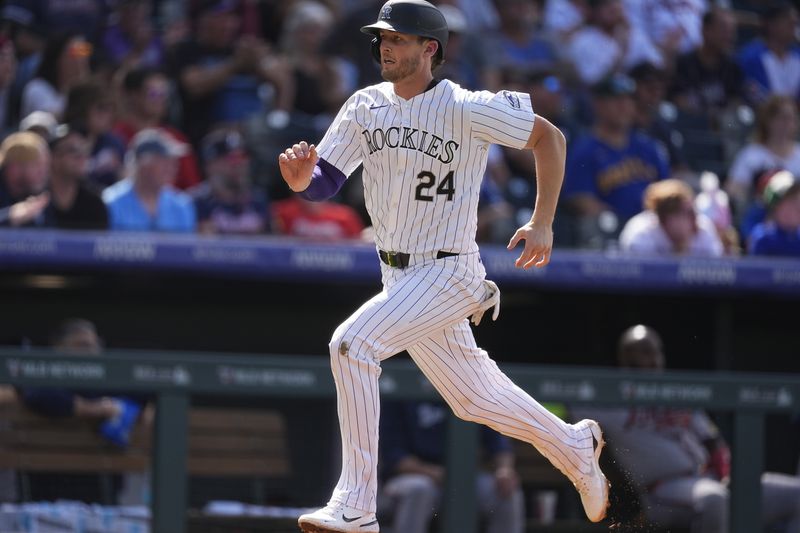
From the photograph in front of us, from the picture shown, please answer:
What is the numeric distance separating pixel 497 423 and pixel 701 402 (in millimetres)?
1984

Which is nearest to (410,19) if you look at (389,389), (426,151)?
(426,151)

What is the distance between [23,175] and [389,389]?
7.48 feet

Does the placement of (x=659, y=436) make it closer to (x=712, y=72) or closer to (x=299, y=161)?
(x=299, y=161)

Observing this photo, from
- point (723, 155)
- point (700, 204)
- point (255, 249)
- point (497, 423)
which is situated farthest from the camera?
point (723, 155)

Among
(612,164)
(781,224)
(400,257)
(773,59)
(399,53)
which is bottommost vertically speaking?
(400,257)

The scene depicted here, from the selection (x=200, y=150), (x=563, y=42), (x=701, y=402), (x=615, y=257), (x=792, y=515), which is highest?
(x=563, y=42)

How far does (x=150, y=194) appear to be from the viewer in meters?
7.25

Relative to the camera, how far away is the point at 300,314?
7504mm

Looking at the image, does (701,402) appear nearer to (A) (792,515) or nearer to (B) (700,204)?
(A) (792,515)

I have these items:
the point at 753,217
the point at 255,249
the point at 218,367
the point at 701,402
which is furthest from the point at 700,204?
the point at 218,367

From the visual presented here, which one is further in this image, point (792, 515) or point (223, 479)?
point (792, 515)

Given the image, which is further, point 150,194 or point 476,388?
point 150,194

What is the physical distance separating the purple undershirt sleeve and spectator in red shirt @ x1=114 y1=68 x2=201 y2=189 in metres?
3.69

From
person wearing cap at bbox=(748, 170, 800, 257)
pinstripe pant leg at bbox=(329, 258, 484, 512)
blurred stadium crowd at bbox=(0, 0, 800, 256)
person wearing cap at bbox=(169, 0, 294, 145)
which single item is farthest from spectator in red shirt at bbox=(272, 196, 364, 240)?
pinstripe pant leg at bbox=(329, 258, 484, 512)
